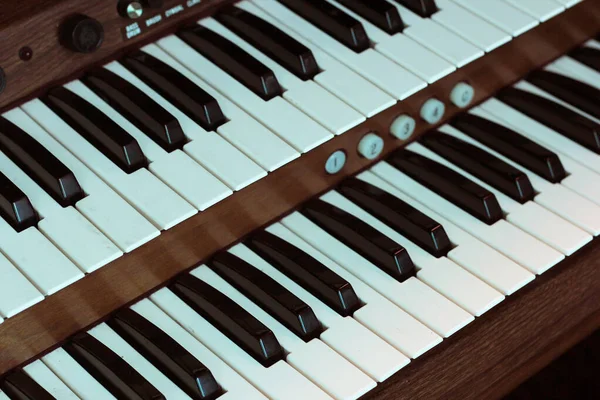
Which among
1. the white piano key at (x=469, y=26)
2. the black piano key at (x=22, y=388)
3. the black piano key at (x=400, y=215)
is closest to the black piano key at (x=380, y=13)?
the white piano key at (x=469, y=26)

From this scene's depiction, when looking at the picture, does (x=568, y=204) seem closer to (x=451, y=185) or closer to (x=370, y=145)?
(x=451, y=185)

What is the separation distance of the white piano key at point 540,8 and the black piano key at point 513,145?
10.5 inches

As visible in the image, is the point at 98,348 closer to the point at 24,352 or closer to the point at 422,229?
the point at 24,352

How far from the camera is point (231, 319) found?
1810mm

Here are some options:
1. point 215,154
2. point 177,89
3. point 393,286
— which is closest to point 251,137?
point 215,154

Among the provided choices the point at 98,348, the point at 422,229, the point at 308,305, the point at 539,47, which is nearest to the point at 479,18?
the point at 539,47

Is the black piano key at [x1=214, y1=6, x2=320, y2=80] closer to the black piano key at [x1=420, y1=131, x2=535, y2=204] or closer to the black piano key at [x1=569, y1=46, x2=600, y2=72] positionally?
the black piano key at [x1=420, y1=131, x2=535, y2=204]

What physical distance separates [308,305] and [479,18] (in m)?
0.85

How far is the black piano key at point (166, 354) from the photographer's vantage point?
5.57 ft

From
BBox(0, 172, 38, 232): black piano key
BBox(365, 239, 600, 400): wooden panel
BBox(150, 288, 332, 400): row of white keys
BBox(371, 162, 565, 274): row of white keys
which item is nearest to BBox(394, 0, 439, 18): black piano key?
BBox(371, 162, 565, 274): row of white keys

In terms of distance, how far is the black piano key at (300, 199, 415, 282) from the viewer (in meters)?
1.93

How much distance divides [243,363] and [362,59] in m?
0.74

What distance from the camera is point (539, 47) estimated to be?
2.39m

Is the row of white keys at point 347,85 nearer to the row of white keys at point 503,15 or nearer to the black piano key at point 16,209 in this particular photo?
the row of white keys at point 503,15
